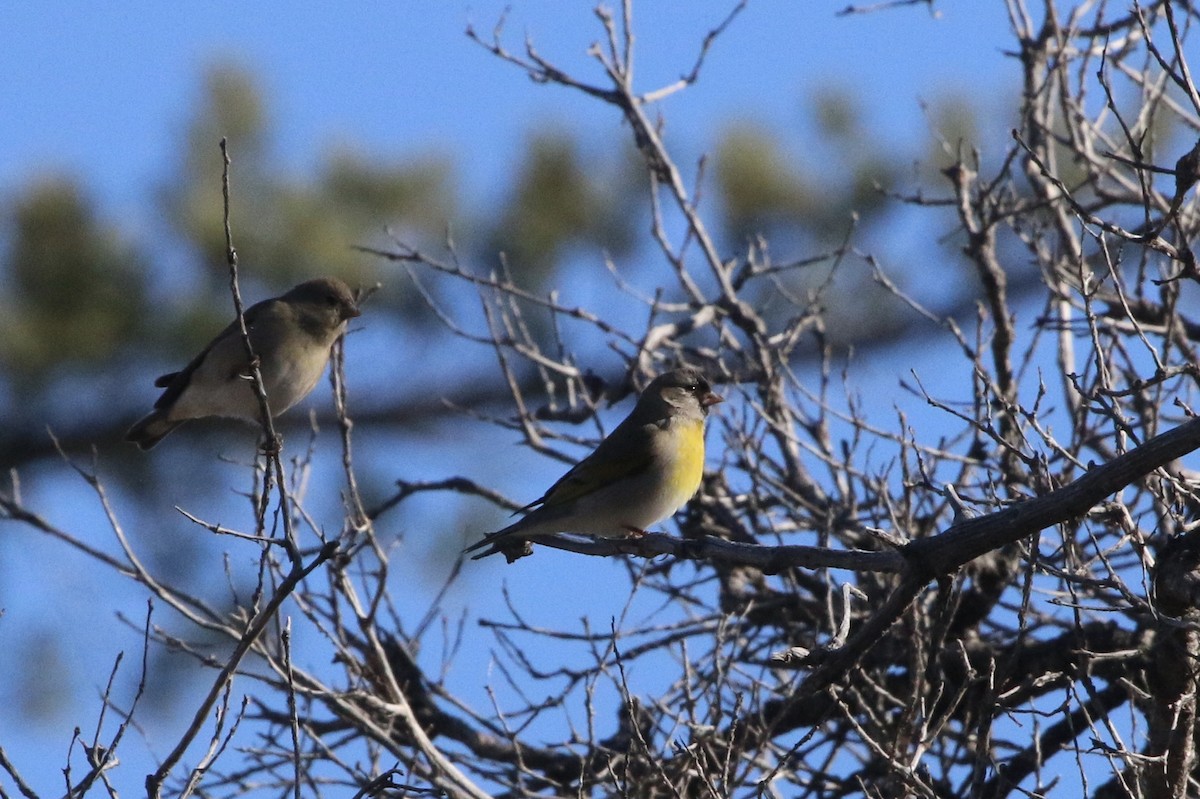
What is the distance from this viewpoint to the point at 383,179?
11961 millimetres

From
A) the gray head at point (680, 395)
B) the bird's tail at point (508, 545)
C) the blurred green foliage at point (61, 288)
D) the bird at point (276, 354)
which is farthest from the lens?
the blurred green foliage at point (61, 288)

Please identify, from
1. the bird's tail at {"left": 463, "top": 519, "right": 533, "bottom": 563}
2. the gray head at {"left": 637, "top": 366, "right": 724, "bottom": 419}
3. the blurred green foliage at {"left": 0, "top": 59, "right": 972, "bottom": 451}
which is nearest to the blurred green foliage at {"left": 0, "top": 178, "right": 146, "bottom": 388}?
the blurred green foliage at {"left": 0, "top": 59, "right": 972, "bottom": 451}

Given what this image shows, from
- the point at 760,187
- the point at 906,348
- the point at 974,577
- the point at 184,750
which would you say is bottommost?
the point at 184,750

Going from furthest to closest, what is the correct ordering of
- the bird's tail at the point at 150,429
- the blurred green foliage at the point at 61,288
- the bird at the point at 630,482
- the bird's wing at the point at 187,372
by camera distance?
the blurred green foliage at the point at 61,288, the bird's tail at the point at 150,429, the bird's wing at the point at 187,372, the bird at the point at 630,482

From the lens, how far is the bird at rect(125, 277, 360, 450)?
25.4ft

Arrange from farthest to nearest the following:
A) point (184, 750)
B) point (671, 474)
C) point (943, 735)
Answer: point (671, 474)
point (943, 735)
point (184, 750)

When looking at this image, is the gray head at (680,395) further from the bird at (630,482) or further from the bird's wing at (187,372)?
the bird's wing at (187,372)

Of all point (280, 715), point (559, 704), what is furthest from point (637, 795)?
point (280, 715)

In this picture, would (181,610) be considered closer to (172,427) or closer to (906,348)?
(172,427)

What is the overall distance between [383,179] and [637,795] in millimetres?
7068

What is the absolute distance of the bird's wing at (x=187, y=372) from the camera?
805 centimetres

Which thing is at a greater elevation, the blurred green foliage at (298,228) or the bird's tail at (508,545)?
the blurred green foliage at (298,228)

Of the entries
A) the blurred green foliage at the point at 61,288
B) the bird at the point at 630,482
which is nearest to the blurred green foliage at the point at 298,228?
the blurred green foliage at the point at 61,288

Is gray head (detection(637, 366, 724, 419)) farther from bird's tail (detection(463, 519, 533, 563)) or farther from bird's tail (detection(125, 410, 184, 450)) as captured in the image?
bird's tail (detection(125, 410, 184, 450))
